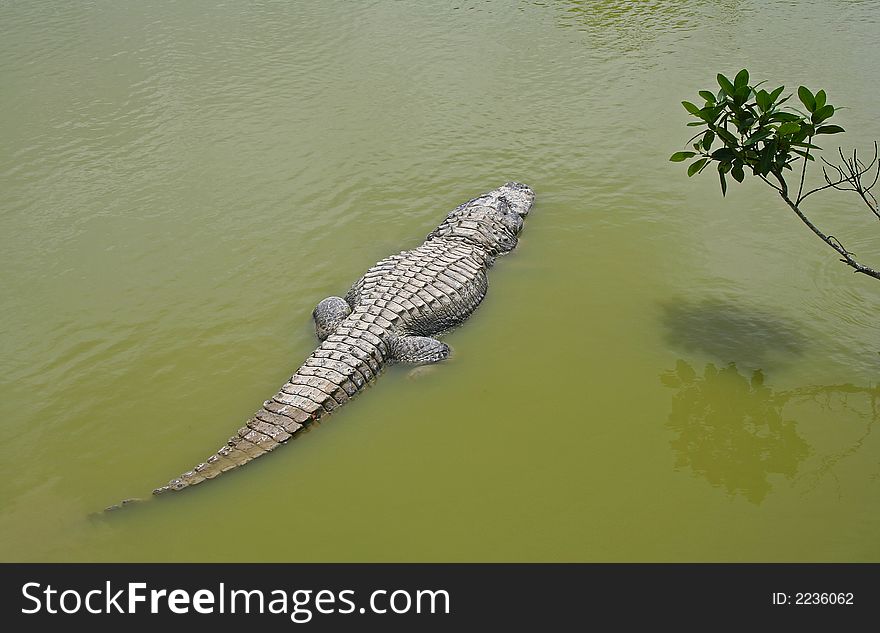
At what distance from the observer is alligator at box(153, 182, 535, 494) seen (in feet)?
18.9

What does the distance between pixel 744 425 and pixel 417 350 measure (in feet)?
8.36

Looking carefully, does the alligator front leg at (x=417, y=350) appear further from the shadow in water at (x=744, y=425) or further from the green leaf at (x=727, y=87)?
the green leaf at (x=727, y=87)

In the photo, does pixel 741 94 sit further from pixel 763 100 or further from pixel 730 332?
pixel 730 332

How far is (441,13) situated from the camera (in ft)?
44.9

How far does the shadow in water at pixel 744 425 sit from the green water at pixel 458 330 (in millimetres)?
25

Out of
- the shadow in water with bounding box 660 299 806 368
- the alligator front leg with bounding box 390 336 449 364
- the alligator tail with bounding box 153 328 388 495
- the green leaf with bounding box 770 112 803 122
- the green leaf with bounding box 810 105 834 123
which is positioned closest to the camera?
the alligator tail with bounding box 153 328 388 495

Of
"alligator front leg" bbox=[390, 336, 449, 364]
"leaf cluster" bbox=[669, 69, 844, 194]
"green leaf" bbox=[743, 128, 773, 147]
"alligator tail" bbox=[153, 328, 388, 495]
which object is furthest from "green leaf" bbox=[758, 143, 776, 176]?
"alligator tail" bbox=[153, 328, 388, 495]

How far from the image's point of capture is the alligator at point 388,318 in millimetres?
Result: 5754

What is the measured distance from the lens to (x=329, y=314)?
705 cm

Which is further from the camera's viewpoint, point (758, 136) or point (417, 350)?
point (417, 350)

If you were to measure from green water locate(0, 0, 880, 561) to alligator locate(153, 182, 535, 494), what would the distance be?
158 millimetres

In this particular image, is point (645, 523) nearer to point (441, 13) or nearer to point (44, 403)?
point (44, 403)

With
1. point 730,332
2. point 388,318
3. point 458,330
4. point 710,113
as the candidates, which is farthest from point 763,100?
point 388,318

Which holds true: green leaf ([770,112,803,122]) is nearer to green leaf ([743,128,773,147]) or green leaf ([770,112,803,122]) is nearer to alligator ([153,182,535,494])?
green leaf ([743,128,773,147])
